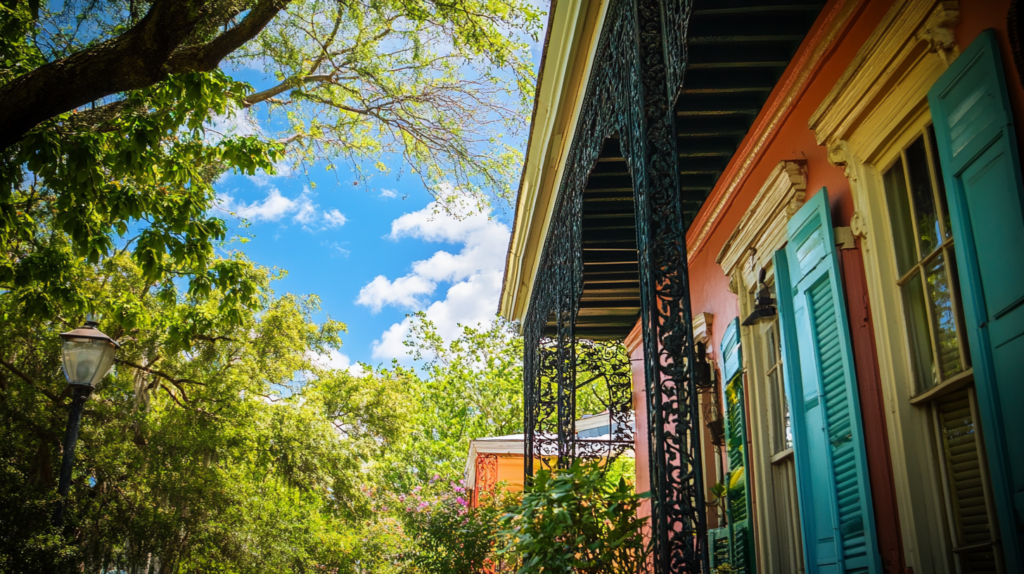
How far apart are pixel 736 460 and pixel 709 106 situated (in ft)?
8.42

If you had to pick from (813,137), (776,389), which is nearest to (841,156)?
(813,137)

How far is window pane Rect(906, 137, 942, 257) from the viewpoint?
3035 millimetres

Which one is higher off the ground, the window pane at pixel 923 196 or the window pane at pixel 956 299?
the window pane at pixel 923 196

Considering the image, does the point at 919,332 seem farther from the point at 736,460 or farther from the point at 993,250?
the point at 736,460

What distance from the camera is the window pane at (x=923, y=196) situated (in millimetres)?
3035

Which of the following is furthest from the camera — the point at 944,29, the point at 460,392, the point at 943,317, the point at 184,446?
the point at 460,392

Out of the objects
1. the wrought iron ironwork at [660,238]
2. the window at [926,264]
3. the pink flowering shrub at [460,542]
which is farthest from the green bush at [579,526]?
the pink flowering shrub at [460,542]

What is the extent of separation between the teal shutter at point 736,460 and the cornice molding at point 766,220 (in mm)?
478

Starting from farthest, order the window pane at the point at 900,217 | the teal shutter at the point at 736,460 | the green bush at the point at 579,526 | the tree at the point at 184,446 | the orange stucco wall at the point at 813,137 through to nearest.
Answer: the tree at the point at 184,446 → the teal shutter at the point at 736,460 → the green bush at the point at 579,526 → the window pane at the point at 900,217 → the orange stucco wall at the point at 813,137

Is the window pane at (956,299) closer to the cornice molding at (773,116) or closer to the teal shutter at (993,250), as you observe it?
the teal shutter at (993,250)

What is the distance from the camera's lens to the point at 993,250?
233 centimetres

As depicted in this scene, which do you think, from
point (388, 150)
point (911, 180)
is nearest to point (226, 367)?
point (388, 150)

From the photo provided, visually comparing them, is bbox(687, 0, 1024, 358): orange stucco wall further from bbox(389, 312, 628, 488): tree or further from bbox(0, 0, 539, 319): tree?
bbox(389, 312, 628, 488): tree

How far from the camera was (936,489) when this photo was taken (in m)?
2.99
